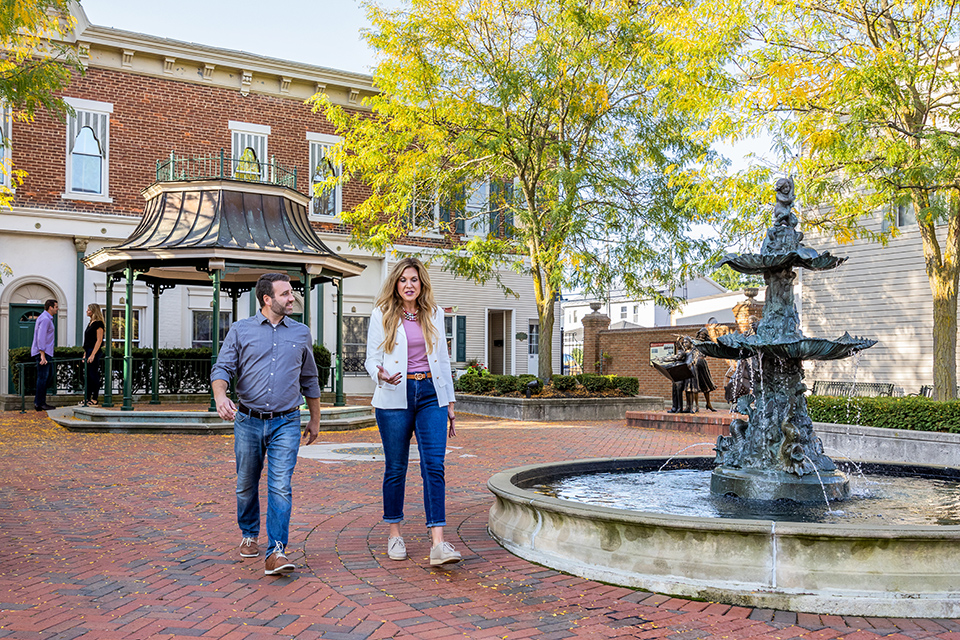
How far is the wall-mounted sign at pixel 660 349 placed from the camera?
76.9 feet

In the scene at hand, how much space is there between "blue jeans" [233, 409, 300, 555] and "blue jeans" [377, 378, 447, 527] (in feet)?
1.87

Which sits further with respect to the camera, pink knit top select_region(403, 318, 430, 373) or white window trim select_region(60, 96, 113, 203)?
white window trim select_region(60, 96, 113, 203)

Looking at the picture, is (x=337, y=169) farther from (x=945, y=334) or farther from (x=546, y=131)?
(x=945, y=334)

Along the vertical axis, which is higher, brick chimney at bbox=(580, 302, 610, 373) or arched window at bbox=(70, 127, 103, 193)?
arched window at bbox=(70, 127, 103, 193)

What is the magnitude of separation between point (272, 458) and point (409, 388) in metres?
0.94

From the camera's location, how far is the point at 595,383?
1930 cm

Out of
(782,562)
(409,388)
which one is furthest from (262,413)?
(782,562)

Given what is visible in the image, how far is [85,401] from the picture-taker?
15336 mm

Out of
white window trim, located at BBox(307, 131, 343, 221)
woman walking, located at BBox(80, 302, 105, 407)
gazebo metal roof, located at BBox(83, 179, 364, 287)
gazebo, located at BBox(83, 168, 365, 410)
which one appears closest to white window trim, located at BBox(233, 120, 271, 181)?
white window trim, located at BBox(307, 131, 343, 221)

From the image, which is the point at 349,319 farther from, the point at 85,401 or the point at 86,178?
the point at 85,401

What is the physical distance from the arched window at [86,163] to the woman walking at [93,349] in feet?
22.6

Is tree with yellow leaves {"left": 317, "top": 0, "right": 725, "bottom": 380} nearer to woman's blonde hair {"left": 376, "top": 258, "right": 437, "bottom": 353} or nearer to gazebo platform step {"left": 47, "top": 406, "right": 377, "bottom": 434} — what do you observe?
gazebo platform step {"left": 47, "top": 406, "right": 377, "bottom": 434}

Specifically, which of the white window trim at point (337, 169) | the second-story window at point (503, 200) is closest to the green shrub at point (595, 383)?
the second-story window at point (503, 200)

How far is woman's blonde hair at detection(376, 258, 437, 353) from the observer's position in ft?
16.6
